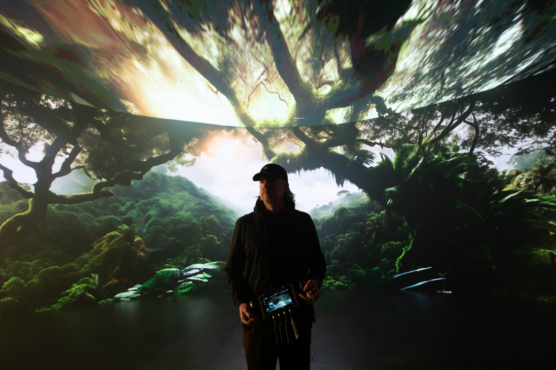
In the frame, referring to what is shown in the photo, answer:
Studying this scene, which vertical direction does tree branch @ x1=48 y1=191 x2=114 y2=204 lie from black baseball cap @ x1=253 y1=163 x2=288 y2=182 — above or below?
above

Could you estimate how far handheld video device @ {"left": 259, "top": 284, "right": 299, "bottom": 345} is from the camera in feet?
3.60

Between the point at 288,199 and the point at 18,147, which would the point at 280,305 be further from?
the point at 18,147

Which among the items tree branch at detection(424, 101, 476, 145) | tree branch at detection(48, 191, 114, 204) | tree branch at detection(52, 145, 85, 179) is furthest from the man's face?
tree branch at detection(52, 145, 85, 179)

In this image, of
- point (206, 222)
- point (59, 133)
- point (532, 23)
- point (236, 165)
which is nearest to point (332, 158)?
point (236, 165)

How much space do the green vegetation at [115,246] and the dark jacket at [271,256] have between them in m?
4.90

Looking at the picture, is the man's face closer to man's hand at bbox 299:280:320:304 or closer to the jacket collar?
the jacket collar

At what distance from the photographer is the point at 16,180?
4660mm

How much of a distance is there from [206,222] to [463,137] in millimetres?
8010

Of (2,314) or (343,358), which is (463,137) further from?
(2,314)

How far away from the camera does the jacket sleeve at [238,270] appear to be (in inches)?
48.4

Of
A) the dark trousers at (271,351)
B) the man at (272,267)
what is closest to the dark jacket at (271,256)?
the man at (272,267)

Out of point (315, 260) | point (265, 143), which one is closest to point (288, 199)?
point (315, 260)

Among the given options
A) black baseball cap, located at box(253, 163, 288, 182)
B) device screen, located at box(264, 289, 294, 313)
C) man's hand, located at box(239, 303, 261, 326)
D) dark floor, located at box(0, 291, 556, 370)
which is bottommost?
dark floor, located at box(0, 291, 556, 370)

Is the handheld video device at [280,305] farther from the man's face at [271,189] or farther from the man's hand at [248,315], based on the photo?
the man's face at [271,189]
